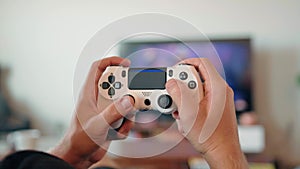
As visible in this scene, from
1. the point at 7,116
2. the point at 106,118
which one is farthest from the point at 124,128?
the point at 7,116

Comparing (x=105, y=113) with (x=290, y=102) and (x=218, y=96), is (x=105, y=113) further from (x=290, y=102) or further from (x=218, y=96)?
(x=290, y=102)

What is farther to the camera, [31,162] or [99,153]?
[99,153]

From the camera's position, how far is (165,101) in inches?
17.6

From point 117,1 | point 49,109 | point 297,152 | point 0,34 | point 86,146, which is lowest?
point 297,152

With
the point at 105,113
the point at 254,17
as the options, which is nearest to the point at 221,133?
the point at 105,113

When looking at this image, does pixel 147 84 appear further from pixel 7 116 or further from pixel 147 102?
pixel 7 116

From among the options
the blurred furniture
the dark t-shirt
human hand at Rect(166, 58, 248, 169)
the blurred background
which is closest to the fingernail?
human hand at Rect(166, 58, 248, 169)

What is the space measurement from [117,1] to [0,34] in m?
0.70

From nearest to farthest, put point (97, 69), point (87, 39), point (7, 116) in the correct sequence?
point (97, 69) → point (87, 39) → point (7, 116)

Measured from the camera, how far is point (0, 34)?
2.38m

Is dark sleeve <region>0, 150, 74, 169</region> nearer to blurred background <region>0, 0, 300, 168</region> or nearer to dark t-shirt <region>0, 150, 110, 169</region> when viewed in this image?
dark t-shirt <region>0, 150, 110, 169</region>

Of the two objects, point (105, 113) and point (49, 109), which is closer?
point (105, 113)

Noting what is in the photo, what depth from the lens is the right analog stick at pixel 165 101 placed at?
45 cm

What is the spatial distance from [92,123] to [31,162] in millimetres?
123
